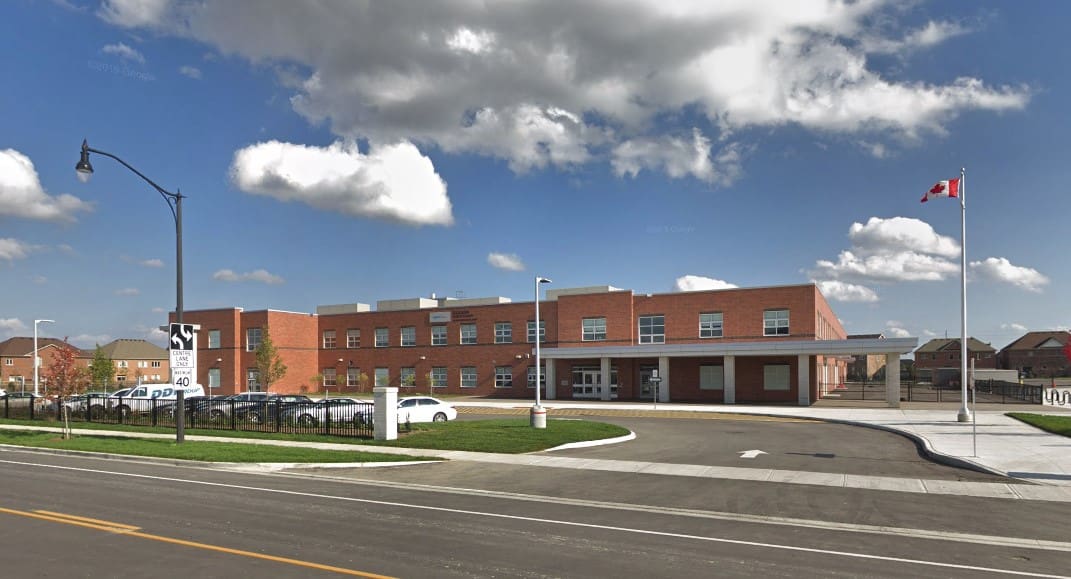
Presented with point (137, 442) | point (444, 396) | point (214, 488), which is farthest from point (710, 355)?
point (214, 488)

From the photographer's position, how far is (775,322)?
49.4 m

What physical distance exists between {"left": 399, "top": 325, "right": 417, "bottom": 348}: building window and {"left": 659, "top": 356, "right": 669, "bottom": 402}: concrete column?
23815mm

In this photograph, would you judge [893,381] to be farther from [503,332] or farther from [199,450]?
[199,450]

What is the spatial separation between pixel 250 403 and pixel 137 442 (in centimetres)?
639

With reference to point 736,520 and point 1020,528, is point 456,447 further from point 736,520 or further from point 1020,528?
point 1020,528

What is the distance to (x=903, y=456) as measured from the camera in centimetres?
2064

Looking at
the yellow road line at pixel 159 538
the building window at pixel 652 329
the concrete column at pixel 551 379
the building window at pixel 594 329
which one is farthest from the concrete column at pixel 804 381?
the yellow road line at pixel 159 538

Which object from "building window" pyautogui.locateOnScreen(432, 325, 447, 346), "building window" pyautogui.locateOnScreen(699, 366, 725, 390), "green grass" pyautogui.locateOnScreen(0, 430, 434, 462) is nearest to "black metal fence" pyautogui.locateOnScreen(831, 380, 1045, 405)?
"building window" pyautogui.locateOnScreen(699, 366, 725, 390)

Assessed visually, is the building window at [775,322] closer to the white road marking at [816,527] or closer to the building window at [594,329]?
the building window at [594,329]

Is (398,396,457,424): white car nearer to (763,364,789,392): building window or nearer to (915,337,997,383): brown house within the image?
(763,364,789,392): building window

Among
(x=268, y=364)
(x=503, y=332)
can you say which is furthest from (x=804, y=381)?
(x=268, y=364)

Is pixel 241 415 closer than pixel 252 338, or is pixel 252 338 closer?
pixel 241 415

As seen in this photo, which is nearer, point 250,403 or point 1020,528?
point 1020,528

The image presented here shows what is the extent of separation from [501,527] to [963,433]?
73.0 ft
